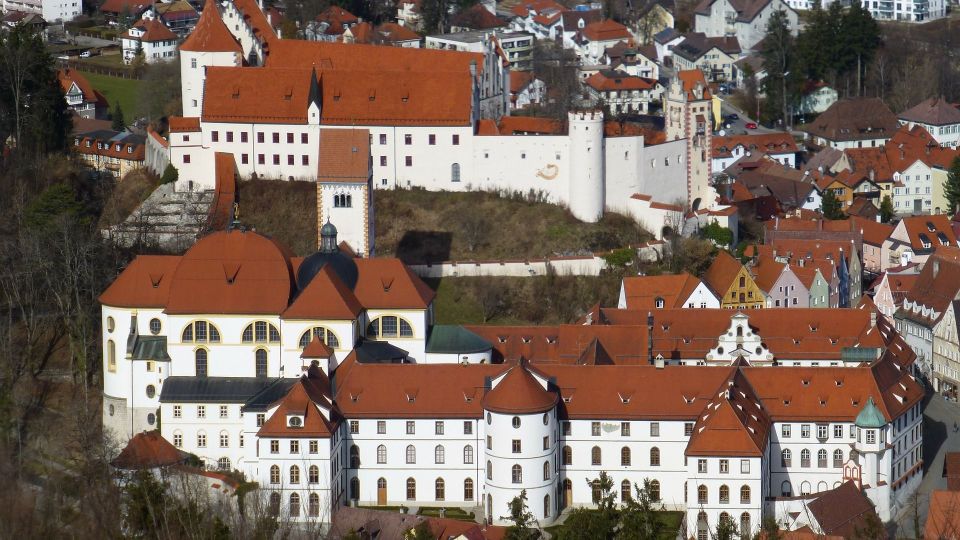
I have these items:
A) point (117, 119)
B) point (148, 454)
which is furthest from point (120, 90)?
point (148, 454)

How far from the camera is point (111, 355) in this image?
119 meters

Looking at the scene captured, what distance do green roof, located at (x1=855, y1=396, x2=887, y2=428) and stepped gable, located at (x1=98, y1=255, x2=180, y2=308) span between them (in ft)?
107

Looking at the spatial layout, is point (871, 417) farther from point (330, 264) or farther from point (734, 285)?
point (330, 264)

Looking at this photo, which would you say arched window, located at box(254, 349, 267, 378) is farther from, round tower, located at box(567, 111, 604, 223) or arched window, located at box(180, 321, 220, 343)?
round tower, located at box(567, 111, 604, 223)

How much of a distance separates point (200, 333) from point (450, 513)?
15.1 meters

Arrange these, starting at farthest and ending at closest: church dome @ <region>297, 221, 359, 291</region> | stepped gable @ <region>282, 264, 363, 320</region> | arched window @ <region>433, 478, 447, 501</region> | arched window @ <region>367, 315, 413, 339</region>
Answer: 1. arched window @ <region>367, 315, 413, 339</region>
2. church dome @ <region>297, 221, 359, 291</region>
3. stepped gable @ <region>282, 264, 363, 320</region>
4. arched window @ <region>433, 478, 447, 501</region>

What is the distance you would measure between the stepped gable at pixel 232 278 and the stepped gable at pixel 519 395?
12145 millimetres

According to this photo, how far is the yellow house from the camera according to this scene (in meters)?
134

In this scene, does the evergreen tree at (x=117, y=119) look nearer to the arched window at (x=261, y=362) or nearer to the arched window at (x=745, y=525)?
the arched window at (x=261, y=362)

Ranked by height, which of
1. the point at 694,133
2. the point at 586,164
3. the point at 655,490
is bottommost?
the point at 655,490

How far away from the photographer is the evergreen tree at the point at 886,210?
167 m

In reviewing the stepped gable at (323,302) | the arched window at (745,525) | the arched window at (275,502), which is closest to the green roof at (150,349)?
the stepped gable at (323,302)

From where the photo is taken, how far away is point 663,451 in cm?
11206

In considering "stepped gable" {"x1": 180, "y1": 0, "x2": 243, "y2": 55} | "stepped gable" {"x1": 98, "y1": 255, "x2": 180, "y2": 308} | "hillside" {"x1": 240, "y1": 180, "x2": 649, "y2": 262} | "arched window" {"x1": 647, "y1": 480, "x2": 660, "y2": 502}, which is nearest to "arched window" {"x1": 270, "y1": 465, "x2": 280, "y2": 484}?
"stepped gable" {"x1": 98, "y1": 255, "x2": 180, "y2": 308}
